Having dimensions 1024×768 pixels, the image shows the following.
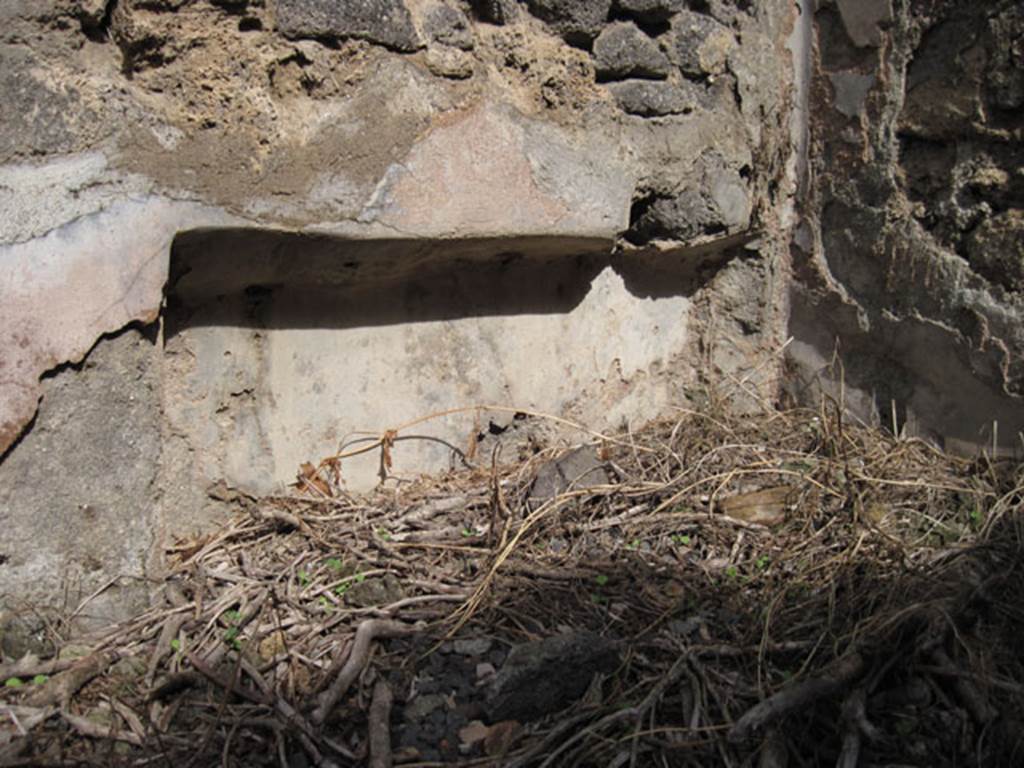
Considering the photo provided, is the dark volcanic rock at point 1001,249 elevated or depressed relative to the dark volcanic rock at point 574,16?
depressed

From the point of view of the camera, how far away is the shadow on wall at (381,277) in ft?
6.38

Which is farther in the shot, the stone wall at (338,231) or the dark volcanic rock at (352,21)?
the dark volcanic rock at (352,21)

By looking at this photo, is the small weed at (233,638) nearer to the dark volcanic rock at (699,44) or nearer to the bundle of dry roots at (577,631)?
the bundle of dry roots at (577,631)

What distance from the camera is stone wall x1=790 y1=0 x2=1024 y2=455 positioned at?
240 centimetres

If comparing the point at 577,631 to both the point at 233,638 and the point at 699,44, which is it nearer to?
the point at 233,638

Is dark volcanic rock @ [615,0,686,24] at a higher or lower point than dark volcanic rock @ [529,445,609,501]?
higher

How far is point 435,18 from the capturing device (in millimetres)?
2068

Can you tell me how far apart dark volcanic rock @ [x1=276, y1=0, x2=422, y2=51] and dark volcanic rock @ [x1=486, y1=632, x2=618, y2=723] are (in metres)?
1.16

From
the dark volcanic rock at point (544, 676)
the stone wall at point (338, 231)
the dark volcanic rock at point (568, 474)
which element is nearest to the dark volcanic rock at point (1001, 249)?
the stone wall at point (338, 231)

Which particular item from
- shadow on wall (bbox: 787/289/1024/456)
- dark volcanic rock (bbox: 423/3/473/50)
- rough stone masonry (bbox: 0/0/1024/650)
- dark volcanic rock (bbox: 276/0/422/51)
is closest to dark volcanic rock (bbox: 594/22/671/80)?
rough stone masonry (bbox: 0/0/1024/650)

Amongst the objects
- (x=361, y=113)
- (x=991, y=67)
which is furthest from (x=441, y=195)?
(x=991, y=67)

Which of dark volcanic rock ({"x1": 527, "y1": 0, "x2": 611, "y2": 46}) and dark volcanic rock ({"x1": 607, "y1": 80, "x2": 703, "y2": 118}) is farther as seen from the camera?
dark volcanic rock ({"x1": 607, "y1": 80, "x2": 703, "y2": 118})

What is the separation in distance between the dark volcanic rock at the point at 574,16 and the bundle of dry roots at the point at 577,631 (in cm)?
96

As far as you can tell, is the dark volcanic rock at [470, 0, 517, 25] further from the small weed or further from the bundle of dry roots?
the small weed
